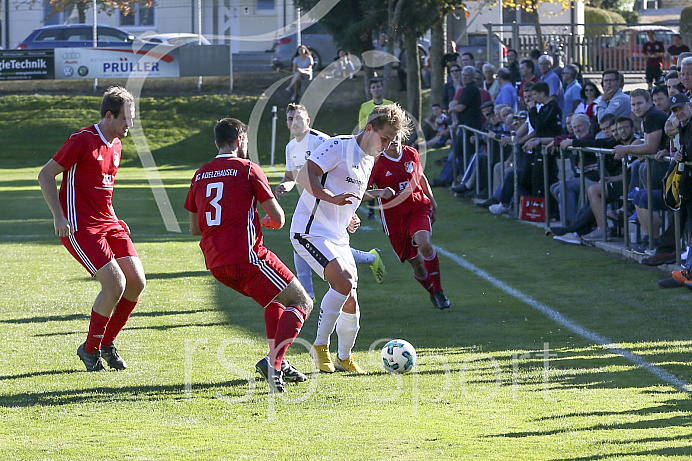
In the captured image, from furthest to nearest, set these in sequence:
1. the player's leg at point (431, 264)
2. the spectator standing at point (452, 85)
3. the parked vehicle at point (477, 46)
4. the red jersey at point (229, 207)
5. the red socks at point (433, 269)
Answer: the parked vehicle at point (477, 46) → the spectator standing at point (452, 85) → the red socks at point (433, 269) → the player's leg at point (431, 264) → the red jersey at point (229, 207)

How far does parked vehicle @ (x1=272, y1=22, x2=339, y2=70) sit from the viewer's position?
37.6 m

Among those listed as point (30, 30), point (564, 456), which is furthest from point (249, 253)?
point (30, 30)

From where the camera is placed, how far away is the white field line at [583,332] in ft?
22.5

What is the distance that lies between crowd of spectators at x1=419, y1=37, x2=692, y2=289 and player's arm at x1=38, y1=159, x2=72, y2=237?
603 cm

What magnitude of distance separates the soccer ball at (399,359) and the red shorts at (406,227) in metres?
2.91

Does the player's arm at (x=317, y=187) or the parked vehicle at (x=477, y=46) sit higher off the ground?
the parked vehicle at (x=477, y=46)

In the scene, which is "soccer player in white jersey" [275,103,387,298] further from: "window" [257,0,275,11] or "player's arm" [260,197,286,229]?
"window" [257,0,275,11]

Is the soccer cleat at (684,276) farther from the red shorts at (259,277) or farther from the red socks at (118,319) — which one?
the red socks at (118,319)

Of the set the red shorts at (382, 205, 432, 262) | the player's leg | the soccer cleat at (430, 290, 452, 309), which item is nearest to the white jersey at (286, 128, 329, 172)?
the red shorts at (382, 205, 432, 262)

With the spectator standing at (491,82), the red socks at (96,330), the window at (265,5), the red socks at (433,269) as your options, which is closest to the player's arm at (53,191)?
the red socks at (96,330)

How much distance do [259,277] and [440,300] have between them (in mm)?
3464

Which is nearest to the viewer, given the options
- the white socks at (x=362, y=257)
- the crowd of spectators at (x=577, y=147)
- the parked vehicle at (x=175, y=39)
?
the white socks at (x=362, y=257)

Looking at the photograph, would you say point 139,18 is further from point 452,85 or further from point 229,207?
point 229,207

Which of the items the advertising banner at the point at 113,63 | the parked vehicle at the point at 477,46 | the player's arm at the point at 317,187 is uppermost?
the parked vehicle at the point at 477,46
